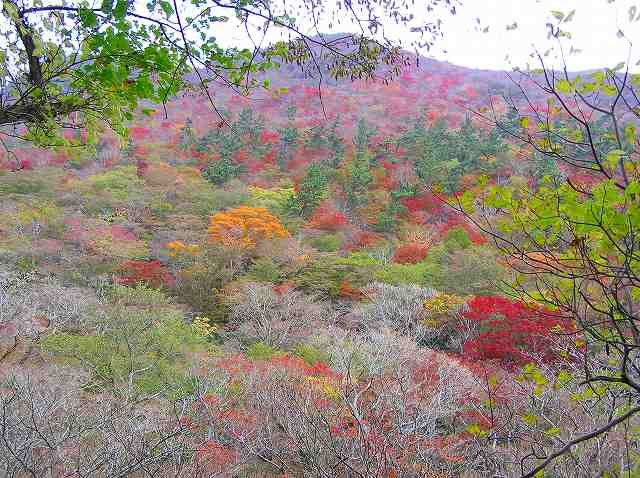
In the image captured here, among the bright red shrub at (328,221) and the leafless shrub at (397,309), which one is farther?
the bright red shrub at (328,221)

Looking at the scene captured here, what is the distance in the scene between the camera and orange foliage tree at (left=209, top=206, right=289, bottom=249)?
1538cm

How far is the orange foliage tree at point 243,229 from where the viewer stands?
15376 mm

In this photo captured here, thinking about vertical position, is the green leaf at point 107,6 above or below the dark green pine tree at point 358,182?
above

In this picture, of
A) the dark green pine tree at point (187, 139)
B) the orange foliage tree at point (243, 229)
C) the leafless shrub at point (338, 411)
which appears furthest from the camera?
the dark green pine tree at point (187, 139)

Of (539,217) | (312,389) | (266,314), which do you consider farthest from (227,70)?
(266,314)

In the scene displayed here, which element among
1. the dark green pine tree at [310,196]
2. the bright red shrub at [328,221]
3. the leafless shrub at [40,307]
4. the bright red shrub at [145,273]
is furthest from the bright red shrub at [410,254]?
the leafless shrub at [40,307]

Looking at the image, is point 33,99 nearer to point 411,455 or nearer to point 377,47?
point 377,47

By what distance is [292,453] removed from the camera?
17.9 ft

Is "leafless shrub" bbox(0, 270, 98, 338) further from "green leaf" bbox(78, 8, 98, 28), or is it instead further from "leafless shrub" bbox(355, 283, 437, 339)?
"green leaf" bbox(78, 8, 98, 28)

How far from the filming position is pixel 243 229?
15891 millimetres

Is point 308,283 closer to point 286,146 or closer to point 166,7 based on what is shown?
point 166,7

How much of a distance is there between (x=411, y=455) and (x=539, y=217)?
4444 mm

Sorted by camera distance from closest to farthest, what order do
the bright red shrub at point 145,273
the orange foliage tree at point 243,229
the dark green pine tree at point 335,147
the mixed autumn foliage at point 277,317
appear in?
the mixed autumn foliage at point 277,317 < the bright red shrub at point 145,273 < the orange foliage tree at point 243,229 < the dark green pine tree at point 335,147

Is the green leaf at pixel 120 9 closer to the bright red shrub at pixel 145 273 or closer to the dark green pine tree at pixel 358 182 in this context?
the bright red shrub at pixel 145 273
